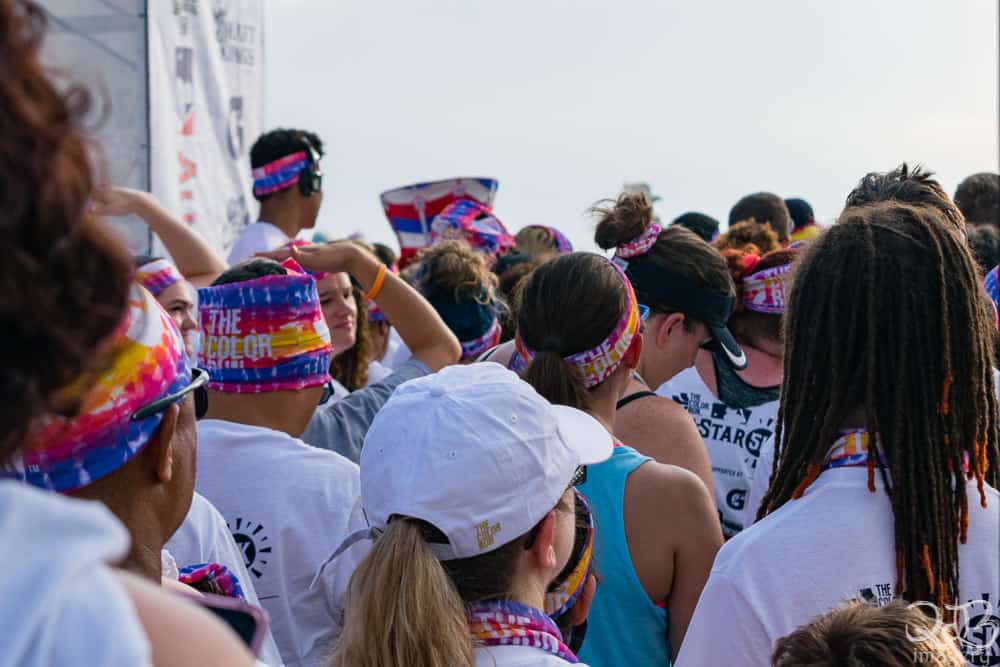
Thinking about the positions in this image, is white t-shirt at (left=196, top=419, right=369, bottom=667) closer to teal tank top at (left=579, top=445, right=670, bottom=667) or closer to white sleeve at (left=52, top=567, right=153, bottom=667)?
teal tank top at (left=579, top=445, right=670, bottom=667)

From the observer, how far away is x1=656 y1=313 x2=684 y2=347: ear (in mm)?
3996

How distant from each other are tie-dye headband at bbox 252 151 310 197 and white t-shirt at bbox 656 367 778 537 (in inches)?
108

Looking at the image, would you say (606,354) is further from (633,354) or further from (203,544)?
(203,544)

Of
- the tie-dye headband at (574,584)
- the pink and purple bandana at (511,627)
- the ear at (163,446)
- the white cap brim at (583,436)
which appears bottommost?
the tie-dye headband at (574,584)

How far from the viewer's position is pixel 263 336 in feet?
10.8

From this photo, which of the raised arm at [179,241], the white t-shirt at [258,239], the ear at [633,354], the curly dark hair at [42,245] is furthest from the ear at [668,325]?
the curly dark hair at [42,245]

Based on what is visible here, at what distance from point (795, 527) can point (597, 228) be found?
2.40 meters

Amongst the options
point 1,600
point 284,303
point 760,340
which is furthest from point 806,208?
point 1,600

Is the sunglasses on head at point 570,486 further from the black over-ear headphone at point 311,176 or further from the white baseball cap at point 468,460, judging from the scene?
the black over-ear headphone at point 311,176

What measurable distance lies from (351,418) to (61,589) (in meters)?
2.97

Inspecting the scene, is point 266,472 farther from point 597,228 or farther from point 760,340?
point 760,340

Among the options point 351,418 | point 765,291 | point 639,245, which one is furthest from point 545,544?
point 765,291

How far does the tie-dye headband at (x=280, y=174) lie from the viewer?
19.7 feet

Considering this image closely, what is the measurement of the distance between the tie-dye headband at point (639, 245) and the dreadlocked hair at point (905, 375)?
195cm
